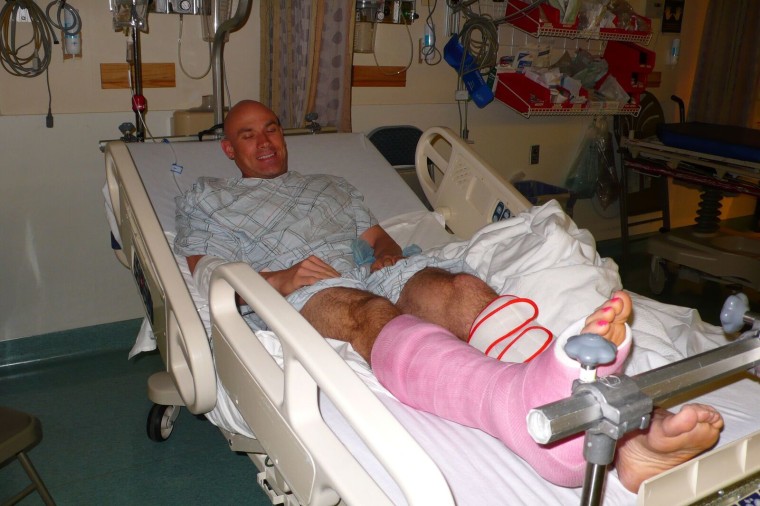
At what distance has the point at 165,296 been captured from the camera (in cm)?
A: 173

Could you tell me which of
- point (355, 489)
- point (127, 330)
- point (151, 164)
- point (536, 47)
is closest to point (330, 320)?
point (355, 489)

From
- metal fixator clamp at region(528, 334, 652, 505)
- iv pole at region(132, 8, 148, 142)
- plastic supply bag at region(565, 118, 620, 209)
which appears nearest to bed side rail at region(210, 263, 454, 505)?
metal fixator clamp at region(528, 334, 652, 505)

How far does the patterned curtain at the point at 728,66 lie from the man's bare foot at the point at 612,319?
15.5 feet

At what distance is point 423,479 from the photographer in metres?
0.99

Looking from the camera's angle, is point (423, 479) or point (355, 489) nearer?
point (423, 479)

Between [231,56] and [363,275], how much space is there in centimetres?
166

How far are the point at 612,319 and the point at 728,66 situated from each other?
482cm

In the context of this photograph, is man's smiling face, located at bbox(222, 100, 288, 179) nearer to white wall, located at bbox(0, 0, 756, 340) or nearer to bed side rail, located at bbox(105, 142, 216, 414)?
bed side rail, located at bbox(105, 142, 216, 414)

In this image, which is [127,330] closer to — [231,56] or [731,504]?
[231,56]

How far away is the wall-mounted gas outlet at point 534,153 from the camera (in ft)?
A: 14.8

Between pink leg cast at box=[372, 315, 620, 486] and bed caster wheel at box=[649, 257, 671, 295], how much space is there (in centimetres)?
309

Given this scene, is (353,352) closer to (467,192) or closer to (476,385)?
(476,385)

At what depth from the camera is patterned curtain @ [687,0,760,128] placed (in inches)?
193

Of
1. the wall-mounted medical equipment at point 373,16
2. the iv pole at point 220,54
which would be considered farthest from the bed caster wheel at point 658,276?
the iv pole at point 220,54
